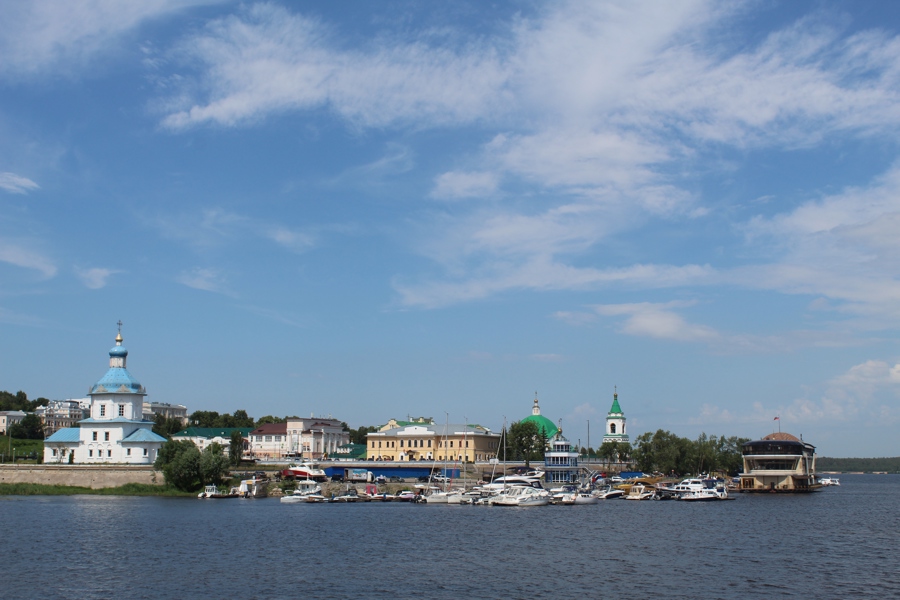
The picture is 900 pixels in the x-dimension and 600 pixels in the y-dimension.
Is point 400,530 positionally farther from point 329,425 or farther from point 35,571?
point 329,425

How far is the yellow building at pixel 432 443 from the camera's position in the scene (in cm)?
13750

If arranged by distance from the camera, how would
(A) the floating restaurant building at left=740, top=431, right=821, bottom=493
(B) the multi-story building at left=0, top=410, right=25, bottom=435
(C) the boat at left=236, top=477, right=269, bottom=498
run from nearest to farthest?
(C) the boat at left=236, top=477, right=269, bottom=498 < (A) the floating restaurant building at left=740, top=431, right=821, bottom=493 < (B) the multi-story building at left=0, top=410, right=25, bottom=435

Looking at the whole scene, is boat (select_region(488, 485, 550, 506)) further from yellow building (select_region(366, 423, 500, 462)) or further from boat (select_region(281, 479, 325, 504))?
yellow building (select_region(366, 423, 500, 462))

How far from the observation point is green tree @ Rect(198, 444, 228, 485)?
92.4 metres

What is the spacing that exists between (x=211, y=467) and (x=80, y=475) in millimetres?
16997

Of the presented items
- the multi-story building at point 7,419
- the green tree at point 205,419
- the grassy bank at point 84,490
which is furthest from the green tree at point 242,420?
the grassy bank at point 84,490

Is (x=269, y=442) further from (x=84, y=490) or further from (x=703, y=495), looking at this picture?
(x=703, y=495)

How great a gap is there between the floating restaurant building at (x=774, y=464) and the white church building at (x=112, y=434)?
7864 centimetres

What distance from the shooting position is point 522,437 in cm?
13950

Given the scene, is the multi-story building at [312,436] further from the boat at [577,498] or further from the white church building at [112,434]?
the boat at [577,498]

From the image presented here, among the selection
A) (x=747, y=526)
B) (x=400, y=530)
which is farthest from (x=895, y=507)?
(x=400, y=530)

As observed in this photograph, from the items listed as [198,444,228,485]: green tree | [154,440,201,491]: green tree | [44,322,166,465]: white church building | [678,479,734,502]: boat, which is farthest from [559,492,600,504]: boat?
[44,322,166,465]: white church building

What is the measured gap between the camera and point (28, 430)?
174 m

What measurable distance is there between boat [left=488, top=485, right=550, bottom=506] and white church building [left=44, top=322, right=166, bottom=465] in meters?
41.0
